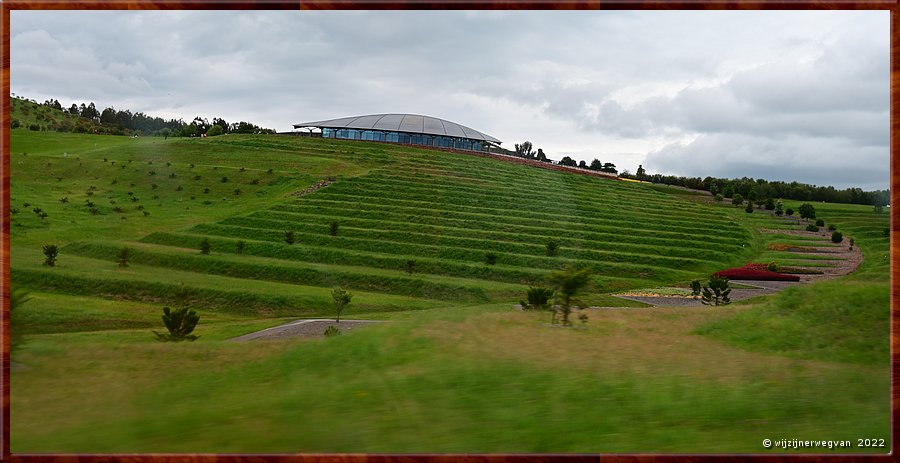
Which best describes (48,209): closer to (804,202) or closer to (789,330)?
(789,330)

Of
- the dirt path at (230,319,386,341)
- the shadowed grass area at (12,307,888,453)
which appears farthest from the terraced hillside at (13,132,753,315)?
the shadowed grass area at (12,307,888,453)

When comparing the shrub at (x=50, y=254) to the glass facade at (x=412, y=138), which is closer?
the shrub at (x=50, y=254)

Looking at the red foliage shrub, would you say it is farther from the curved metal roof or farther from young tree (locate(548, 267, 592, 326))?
the curved metal roof

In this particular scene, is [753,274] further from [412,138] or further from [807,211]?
[412,138]

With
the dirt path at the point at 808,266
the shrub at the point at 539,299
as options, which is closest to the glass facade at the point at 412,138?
the shrub at the point at 539,299

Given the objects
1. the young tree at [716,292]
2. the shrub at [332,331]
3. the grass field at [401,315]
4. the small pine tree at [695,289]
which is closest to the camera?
the grass field at [401,315]

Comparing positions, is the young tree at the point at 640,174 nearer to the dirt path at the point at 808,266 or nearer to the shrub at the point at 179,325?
the dirt path at the point at 808,266

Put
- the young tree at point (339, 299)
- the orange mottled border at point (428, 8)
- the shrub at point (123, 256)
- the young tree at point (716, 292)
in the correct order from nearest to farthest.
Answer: the orange mottled border at point (428, 8) → the young tree at point (339, 299) → the shrub at point (123, 256) → the young tree at point (716, 292)
